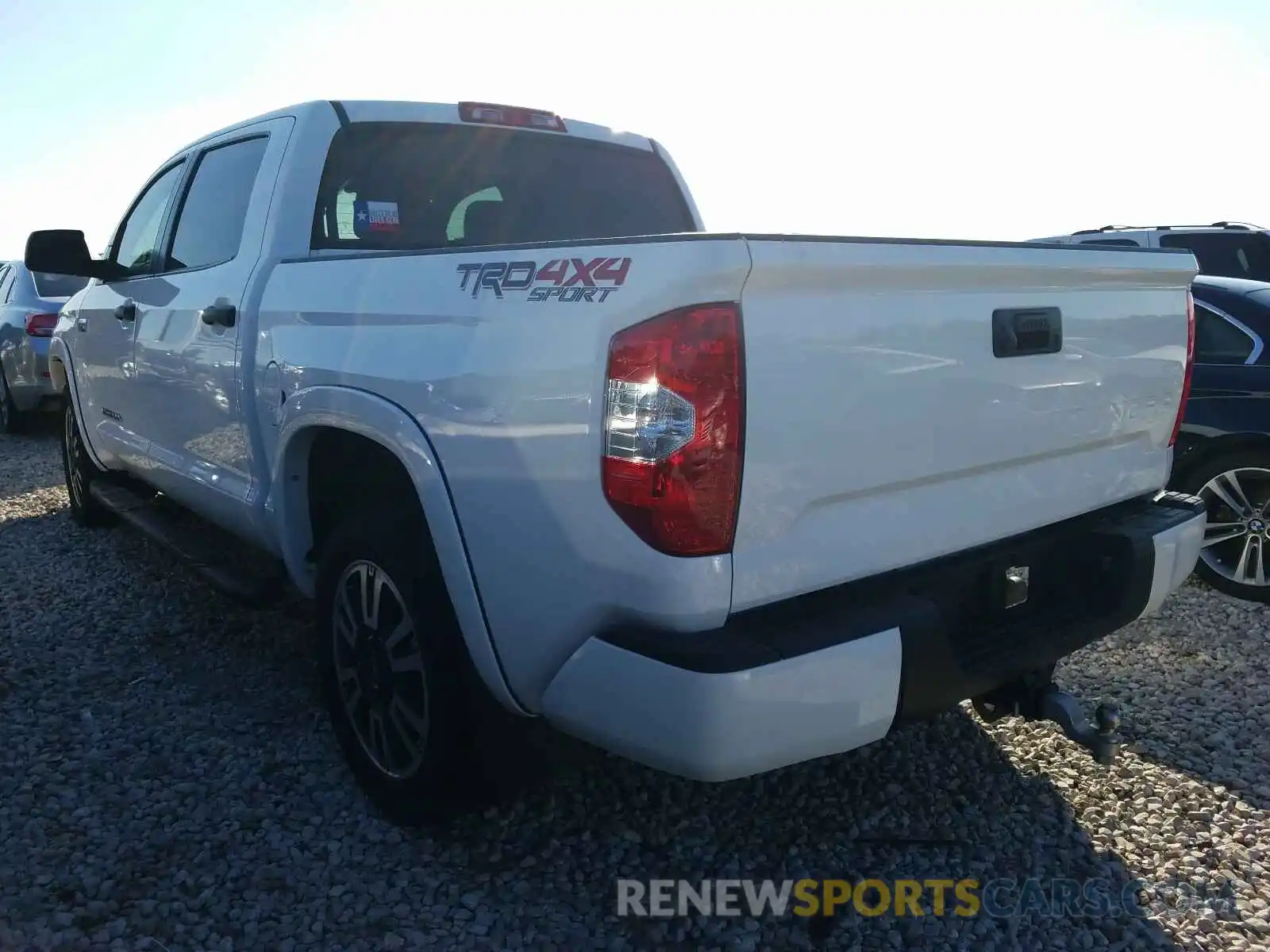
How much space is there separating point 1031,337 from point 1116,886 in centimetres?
139

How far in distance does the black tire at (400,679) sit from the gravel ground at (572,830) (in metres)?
0.19

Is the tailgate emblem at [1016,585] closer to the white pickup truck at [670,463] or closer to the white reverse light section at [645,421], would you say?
the white pickup truck at [670,463]

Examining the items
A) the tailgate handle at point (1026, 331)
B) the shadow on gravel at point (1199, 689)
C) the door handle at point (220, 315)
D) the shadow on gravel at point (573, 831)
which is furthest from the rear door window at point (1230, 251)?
the door handle at point (220, 315)

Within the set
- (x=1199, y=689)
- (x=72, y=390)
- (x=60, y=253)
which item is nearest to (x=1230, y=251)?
(x=1199, y=689)

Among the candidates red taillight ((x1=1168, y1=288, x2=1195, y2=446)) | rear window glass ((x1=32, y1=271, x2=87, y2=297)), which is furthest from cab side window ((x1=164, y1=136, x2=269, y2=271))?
rear window glass ((x1=32, y1=271, x2=87, y2=297))

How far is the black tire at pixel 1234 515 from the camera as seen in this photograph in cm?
466

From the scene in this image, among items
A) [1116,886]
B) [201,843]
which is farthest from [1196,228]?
[201,843]

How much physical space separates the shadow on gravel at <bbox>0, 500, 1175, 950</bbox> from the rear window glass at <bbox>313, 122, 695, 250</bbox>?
5.49 feet

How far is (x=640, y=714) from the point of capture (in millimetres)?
1873

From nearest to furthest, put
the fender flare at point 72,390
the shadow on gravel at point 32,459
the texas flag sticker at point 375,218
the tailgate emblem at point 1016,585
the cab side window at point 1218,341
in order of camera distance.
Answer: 1. the tailgate emblem at point 1016,585
2. the texas flag sticker at point 375,218
3. the cab side window at point 1218,341
4. the fender flare at point 72,390
5. the shadow on gravel at point 32,459

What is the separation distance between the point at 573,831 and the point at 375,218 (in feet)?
6.69

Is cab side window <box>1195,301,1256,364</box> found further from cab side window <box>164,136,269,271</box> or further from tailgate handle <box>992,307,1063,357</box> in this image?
cab side window <box>164,136,269,271</box>

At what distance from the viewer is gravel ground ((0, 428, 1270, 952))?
7.84ft

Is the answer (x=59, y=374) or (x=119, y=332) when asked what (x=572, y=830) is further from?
(x=59, y=374)
